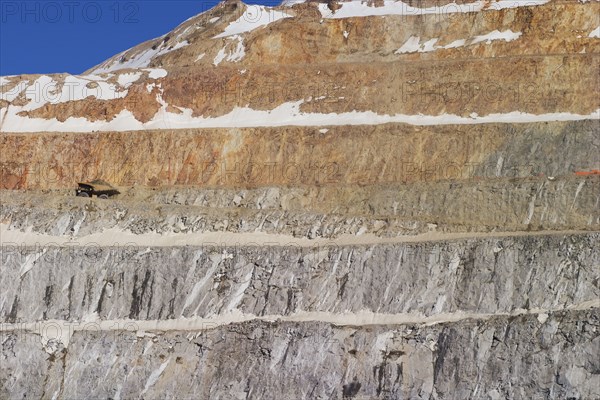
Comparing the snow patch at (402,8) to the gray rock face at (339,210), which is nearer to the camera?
the gray rock face at (339,210)

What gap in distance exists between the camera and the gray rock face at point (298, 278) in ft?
151

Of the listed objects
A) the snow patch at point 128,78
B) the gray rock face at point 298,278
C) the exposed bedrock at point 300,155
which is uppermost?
the snow patch at point 128,78

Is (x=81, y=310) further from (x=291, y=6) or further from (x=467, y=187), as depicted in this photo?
(x=291, y=6)

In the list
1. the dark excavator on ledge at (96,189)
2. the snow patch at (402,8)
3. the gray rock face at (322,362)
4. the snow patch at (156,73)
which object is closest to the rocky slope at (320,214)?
the gray rock face at (322,362)

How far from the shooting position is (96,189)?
59844mm

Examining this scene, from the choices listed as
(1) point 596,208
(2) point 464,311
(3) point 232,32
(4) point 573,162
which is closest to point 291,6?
(3) point 232,32

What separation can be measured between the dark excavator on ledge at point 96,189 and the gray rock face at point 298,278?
7.59 metres

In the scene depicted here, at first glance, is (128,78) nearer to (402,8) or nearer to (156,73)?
(156,73)

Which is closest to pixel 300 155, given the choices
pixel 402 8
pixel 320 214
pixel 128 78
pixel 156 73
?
pixel 320 214

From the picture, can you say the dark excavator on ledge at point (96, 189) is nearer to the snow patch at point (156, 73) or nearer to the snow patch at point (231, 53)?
the snow patch at point (156, 73)

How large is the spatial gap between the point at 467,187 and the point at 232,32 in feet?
95.4

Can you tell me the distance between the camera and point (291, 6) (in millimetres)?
83188

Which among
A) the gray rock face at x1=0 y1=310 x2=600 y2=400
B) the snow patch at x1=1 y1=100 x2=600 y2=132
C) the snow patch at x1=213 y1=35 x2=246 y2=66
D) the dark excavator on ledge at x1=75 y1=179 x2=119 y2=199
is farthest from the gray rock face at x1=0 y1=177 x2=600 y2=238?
the snow patch at x1=213 y1=35 x2=246 y2=66

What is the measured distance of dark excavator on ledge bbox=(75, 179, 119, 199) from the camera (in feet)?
196
